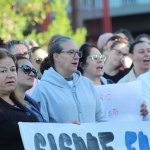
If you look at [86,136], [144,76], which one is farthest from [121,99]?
[86,136]

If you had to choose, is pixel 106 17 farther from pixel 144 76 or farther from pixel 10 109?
pixel 10 109

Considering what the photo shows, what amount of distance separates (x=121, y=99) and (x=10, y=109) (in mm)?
2530

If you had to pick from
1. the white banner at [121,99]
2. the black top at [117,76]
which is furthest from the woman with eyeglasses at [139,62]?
the white banner at [121,99]

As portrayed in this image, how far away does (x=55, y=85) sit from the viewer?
7.11 metres

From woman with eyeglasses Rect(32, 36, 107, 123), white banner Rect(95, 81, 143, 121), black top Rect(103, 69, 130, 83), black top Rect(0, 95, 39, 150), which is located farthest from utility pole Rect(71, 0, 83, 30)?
black top Rect(0, 95, 39, 150)

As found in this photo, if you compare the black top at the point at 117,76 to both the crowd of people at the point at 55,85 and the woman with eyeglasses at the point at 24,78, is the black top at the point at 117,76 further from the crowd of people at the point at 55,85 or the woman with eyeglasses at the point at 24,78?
the woman with eyeglasses at the point at 24,78

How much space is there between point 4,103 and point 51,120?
1.01 metres

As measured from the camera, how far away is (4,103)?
6055 mm

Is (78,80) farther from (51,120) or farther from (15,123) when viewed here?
(15,123)

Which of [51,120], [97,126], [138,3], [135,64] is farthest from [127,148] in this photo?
[138,3]

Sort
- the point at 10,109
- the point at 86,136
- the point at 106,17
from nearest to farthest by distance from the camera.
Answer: the point at 10,109 < the point at 86,136 < the point at 106,17

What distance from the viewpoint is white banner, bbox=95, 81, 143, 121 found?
8227mm

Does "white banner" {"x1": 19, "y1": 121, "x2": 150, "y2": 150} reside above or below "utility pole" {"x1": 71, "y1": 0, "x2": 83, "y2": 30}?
above

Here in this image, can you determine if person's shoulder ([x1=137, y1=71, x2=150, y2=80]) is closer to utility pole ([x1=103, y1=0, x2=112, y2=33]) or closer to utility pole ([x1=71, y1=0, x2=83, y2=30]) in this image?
utility pole ([x1=103, y1=0, x2=112, y2=33])
